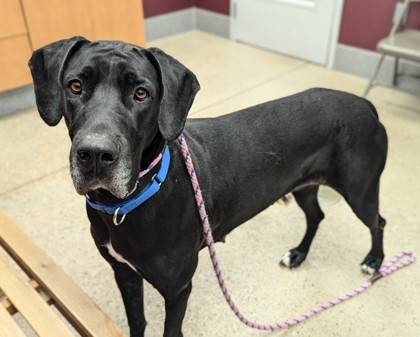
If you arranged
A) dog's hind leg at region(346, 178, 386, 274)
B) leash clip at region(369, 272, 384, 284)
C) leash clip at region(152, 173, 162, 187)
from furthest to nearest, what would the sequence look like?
leash clip at region(369, 272, 384, 284) < dog's hind leg at region(346, 178, 386, 274) < leash clip at region(152, 173, 162, 187)

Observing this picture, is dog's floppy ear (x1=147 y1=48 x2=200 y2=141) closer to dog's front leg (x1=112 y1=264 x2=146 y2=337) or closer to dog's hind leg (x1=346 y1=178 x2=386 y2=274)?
dog's front leg (x1=112 y1=264 x2=146 y2=337)

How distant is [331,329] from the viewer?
184 centimetres

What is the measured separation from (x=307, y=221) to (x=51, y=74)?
136cm

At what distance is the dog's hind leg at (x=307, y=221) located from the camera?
2041mm

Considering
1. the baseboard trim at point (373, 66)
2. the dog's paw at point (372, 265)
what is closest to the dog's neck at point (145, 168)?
the dog's paw at point (372, 265)

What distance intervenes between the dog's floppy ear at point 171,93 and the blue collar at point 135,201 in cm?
15

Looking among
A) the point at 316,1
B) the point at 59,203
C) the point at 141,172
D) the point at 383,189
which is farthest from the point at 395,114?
the point at 141,172

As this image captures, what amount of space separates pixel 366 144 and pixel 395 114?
1.86 metres

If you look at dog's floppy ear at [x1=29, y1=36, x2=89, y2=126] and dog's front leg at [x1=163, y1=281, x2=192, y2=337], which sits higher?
dog's floppy ear at [x1=29, y1=36, x2=89, y2=126]

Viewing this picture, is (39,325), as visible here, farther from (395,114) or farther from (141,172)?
→ (395,114)

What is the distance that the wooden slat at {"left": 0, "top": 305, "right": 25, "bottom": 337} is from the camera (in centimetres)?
135

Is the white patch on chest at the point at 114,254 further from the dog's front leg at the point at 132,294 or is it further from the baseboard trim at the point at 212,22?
the baseboard trim at the point at 212,22

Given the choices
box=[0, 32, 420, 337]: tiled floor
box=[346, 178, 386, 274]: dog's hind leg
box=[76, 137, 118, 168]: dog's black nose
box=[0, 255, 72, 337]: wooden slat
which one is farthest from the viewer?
box=[0, 32, 420, 337]: tiled floor

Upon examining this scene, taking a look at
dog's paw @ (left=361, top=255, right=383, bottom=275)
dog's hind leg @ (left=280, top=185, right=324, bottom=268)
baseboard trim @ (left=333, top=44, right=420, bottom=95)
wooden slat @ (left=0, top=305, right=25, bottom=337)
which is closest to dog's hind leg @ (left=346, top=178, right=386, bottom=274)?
dog's paw @ (left=361, top=255, right=383, bottom=275)
